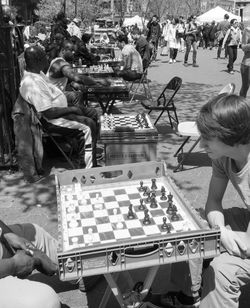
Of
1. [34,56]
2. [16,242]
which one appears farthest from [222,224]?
[34,56]

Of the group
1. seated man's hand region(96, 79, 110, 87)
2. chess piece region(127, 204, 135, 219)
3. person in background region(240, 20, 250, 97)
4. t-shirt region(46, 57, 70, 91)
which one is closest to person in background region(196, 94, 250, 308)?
chess piece region(127, 204, 135, 219)

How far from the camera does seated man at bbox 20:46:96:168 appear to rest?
14.9ft

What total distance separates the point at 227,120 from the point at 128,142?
2.44 meters

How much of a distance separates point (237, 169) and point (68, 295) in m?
1.50

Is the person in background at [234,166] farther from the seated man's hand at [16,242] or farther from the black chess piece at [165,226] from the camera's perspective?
the seated man's hand at [16,242]

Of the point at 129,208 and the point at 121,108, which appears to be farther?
the point at 121,108

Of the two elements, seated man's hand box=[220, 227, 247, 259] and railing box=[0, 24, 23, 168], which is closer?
seated man's hand box=[220, 227, 247, 259]

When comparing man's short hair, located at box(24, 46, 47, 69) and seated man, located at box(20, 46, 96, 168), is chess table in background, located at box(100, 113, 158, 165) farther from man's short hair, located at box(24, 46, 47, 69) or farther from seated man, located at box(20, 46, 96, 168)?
man's short hair, located at box(24, 46, 47, 69)

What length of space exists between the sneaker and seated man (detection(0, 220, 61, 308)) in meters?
0.73

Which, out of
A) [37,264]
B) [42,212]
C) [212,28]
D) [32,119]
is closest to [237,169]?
[37,264]

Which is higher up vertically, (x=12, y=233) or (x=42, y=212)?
(x=12, y=233)

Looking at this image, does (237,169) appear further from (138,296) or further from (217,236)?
(138,296)

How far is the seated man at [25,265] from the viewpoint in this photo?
206 cm

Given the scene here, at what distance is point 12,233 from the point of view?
2580mm
